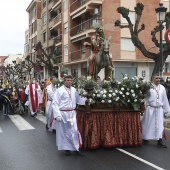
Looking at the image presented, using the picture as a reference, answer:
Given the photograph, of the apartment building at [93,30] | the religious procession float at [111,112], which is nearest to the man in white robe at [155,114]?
the religious procession float at [111,112]

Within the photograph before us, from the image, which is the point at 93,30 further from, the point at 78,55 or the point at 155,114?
the point at 155,114

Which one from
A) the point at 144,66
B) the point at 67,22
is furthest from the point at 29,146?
the point at 67,22

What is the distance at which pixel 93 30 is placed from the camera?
3234 centimetres

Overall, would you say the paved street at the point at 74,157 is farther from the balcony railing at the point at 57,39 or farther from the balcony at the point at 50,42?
the balcony at the point at 50,42

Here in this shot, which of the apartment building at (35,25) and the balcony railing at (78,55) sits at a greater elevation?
the apartment building at (35,25)

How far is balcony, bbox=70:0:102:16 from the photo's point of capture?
32156mm

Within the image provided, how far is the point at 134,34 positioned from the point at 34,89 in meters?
6.48

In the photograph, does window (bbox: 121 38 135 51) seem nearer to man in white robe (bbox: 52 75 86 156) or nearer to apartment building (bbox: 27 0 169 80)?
apartment building (bbox: 27 0 169 80)

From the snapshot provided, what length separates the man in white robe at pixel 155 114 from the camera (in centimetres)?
821

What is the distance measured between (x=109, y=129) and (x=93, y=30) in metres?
25.3

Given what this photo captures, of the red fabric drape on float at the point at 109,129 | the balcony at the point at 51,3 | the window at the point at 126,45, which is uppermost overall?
the balcony at the point at 51,3

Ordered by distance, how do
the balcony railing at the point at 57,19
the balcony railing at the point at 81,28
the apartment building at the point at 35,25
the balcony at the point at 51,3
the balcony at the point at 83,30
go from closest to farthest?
the balcony at the point at 83,30 < the balcony railing at the point at 81,28 < the balcony railing at the point at 57,19 < the balcony at the point at 51,3 < the apartment building at the point at 35,25

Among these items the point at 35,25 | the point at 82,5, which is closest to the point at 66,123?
the point at 82,5

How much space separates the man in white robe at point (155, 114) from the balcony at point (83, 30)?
23798 millimetres
